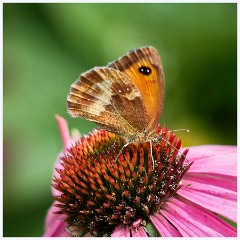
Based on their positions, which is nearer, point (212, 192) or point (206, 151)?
point (212, 192)

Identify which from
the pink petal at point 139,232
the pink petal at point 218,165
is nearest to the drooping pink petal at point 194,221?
the pink petal at point 139,232

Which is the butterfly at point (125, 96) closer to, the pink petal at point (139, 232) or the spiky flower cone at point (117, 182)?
the spiky flower cone at point (117, 182)

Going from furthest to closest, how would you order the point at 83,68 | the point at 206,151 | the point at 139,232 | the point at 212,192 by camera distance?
the point at 83,68 → the point at 206,151 → the point at 212,192 → the point at 139,232

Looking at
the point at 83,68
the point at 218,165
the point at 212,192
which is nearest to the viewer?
the point at 212,192

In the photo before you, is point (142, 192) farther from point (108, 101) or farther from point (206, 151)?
point (206, 151)

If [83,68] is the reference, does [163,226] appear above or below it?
below

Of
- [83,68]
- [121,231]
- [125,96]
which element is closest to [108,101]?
[125,96]

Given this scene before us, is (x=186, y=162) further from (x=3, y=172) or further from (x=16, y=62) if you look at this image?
(x=16, y=62)

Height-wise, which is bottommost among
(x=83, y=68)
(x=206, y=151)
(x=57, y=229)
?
(x=57, y=229)
